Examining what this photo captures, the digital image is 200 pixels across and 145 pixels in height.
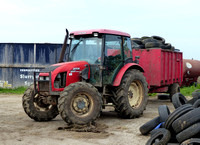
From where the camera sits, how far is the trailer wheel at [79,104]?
657 centimetres

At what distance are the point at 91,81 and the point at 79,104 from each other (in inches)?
44.9

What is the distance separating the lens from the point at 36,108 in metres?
7.79

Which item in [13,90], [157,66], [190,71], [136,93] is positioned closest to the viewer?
[136,93]

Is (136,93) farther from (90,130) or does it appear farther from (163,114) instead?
(163,114)

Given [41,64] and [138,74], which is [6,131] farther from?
[41,64]

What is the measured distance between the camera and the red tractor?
688 cm

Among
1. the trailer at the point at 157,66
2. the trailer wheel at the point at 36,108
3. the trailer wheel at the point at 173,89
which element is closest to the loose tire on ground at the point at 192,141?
the trailer wheel at the point at 36,108

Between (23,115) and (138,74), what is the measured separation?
367 cm

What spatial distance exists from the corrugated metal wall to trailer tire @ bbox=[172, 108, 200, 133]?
12.7 metres

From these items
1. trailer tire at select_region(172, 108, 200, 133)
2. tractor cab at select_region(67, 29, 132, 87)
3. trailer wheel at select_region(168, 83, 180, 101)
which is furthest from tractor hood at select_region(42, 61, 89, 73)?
trailer wheel at select_region(168, 83, 180, 101)

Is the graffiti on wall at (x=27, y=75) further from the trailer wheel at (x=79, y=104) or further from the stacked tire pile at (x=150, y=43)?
the trailer wheel at (x=79, y=104)

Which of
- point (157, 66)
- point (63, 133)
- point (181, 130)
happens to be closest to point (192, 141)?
point (181, 130)

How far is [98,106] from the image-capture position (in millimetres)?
6887

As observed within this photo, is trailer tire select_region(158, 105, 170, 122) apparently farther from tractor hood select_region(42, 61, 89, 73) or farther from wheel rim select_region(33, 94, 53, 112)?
wheel rim select_region(33, 94, 53, 112)
